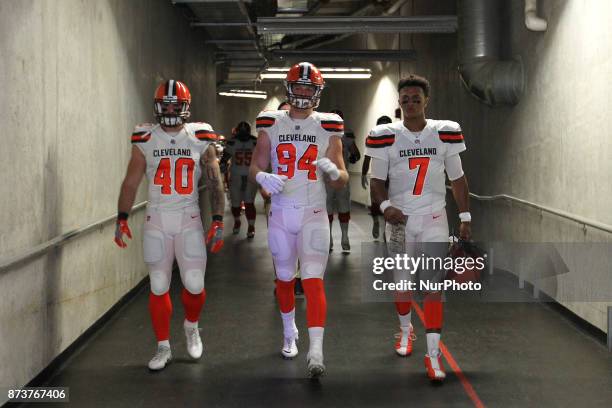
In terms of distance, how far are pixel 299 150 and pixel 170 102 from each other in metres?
0.83

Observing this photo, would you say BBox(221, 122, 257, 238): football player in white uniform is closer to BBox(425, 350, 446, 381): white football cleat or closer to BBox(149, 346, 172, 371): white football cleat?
BBox(149, 346, 172, 371): white football cleat

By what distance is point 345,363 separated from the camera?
473 centimetres

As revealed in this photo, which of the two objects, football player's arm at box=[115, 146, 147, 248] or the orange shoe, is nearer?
football player's arm at box=[115, 146, 147, 248]

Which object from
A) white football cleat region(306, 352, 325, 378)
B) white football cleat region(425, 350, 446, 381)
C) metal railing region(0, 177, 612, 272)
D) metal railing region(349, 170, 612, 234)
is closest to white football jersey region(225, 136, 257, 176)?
metal railing region(349, 170, 612, 234)

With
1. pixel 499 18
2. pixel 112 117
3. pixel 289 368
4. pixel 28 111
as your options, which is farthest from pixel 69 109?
pixel 499 18

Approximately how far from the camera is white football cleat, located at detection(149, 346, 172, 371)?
4.56 metres

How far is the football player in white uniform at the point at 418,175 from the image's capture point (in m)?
4.51

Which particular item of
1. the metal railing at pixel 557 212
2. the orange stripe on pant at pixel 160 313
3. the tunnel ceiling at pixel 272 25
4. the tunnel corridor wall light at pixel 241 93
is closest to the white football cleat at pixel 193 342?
the orange stripe on pant at pixel 160 313

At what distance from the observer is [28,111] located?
4.09m

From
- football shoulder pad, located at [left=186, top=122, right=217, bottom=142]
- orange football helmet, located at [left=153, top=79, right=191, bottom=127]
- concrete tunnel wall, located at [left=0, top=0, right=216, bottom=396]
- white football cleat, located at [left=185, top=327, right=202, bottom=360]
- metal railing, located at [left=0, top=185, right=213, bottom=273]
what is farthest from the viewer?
white football cleat, located at [left=185, top=327, right=202, bottom=360]

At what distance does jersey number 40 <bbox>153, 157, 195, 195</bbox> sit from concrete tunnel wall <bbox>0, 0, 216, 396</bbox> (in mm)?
632

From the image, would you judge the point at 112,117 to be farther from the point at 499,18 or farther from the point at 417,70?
the point at 417,70

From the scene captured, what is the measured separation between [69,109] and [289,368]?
2.17 metres

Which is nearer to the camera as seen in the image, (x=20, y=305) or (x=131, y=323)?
(x=20, y=305)
